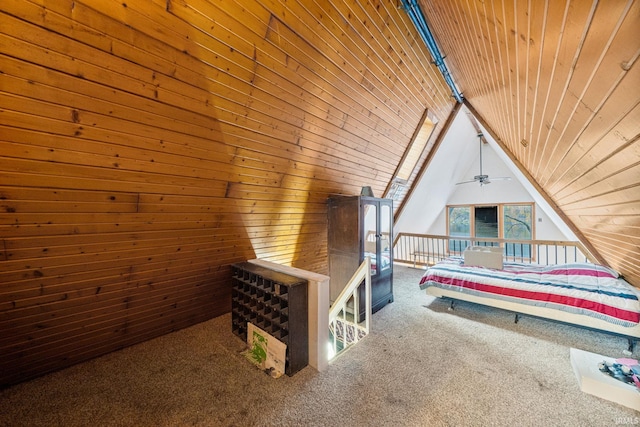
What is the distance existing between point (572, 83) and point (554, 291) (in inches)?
105

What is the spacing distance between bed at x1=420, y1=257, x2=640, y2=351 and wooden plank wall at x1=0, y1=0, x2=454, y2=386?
7.43 feet

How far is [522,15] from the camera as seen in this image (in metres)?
0.96

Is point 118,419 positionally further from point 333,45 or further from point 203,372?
point 333,45

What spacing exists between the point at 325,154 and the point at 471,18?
161 cm

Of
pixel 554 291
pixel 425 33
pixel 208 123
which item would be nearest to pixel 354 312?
pixel 554 291

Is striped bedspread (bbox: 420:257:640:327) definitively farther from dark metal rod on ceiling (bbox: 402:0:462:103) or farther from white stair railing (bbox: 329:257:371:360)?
dark metal rod on ceiling (bbox: 402:0:462:103)

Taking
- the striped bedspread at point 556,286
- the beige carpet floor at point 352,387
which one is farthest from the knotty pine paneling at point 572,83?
the beige carpet floor at point 352,387

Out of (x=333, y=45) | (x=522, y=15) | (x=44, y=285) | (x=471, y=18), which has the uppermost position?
(x=333, y=45)

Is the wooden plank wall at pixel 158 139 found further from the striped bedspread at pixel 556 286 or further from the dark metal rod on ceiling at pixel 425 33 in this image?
the striped bedspread at pixel 556 286

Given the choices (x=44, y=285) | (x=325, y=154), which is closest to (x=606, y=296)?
(x=325, y=154)

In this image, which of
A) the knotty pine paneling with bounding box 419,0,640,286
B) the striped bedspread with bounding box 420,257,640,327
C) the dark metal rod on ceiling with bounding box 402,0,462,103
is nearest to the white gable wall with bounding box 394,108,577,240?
the dark metal rod on ceiling with bounding box 402,0,462,103

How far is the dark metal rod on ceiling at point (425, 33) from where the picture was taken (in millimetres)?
Answer: 2052

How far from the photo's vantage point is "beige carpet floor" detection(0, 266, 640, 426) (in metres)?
1.63

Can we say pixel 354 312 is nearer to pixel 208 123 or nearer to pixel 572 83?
pixel 208 123
